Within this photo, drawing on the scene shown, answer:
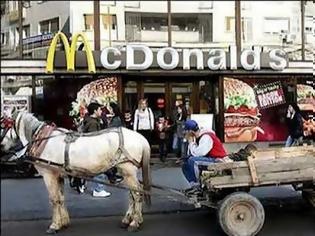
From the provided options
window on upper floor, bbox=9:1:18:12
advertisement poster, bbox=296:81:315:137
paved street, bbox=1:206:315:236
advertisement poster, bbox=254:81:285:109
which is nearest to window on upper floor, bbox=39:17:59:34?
window on upper floor, bbox=9:1:18:12

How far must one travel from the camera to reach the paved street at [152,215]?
7867 millimetres

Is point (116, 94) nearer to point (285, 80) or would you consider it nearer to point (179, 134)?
point (179, 134)

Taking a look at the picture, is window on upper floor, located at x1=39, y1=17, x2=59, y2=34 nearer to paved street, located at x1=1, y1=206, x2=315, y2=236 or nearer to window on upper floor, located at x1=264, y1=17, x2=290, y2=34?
window on upper floor, located at x1=264, y1=17, x2=290, y2=34

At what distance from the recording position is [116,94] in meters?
13.9

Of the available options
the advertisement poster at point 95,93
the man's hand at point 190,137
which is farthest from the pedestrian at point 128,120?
the man's hand at point 190,137

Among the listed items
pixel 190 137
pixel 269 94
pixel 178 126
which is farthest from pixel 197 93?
pixel 190 137

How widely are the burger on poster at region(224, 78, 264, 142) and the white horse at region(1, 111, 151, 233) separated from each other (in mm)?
6912

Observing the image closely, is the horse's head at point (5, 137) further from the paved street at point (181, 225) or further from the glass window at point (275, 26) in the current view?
the glass window at point (275, 26)

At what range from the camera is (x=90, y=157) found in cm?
763

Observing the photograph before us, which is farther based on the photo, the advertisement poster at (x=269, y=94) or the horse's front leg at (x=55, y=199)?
the advertisement poster at (x=269, y=94)

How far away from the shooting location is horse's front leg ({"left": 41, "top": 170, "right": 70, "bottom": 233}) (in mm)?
7742

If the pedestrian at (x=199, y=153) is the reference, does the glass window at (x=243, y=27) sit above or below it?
above

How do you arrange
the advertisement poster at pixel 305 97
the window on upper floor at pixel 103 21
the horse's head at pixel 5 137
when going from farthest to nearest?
the window on upper floor at pixel 103 21
the advertisement poster at pixel 305 97
the horse's head at pixel 5 137

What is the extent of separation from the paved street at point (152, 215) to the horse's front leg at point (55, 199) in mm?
166
